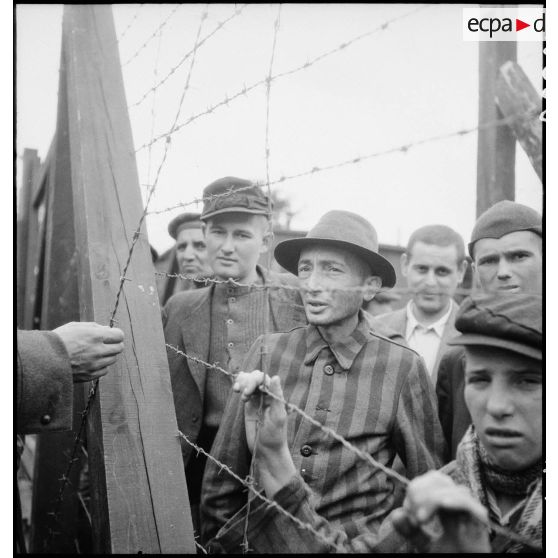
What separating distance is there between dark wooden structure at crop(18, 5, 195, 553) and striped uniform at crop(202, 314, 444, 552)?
0.29m

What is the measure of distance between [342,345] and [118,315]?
0.78 metres

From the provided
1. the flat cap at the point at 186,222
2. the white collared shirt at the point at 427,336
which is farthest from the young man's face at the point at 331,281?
the flat cap at the point at 186,222

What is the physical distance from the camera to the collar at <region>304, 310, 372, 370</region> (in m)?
1.94

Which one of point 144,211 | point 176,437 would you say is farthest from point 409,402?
point 144,211

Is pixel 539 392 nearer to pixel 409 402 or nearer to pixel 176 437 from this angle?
pixel 409 402

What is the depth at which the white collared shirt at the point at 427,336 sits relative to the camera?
116 inches

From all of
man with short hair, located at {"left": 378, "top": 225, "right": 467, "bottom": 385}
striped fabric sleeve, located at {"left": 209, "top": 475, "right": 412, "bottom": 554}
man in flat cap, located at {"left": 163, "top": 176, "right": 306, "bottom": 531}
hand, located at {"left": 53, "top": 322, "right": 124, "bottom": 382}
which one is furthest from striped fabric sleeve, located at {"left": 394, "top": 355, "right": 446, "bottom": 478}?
man with short hair, located at {"left": 378, "top": 225, "right": 467, "bottom": 385}

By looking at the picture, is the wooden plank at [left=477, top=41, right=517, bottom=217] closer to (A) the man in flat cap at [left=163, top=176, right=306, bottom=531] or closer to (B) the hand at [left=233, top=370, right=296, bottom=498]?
(A) the man in flat cap at [left=163, top=176, right=306, bottom=531]

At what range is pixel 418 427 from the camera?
1.83 meters

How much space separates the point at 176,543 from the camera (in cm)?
161

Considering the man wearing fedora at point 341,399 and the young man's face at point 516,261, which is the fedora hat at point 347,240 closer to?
the man wearing fedora at point 341,399

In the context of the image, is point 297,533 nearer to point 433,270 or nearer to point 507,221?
point 507,221

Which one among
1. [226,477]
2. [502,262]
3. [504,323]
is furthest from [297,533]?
[502,262]

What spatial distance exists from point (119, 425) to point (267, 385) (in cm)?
53
